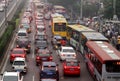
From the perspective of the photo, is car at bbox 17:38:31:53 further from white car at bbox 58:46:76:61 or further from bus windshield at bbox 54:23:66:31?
bus windshield at bbox 54:23:66:31

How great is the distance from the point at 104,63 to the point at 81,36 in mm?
17622

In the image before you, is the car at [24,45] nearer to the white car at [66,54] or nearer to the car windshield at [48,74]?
the white car at [66,54]

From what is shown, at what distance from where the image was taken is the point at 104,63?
3209cm

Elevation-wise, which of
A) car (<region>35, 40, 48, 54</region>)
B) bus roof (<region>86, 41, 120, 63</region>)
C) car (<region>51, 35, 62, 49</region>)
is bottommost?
car (<region>51, 35, 62, 49</region>)

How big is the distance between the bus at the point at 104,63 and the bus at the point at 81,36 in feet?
17.0

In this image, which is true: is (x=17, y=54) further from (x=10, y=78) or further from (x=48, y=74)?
(x=10, y=78)

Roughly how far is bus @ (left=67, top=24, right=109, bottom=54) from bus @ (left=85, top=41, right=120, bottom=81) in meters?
5.19

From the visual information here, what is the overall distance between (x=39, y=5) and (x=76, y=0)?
8.59 m

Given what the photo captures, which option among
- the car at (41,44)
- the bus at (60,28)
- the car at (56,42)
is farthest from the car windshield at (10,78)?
the bus at (60,28)

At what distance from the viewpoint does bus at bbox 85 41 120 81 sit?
105 feet

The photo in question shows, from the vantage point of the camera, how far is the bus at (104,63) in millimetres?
32062

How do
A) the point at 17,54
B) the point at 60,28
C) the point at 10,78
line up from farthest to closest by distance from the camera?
1. the point at 60,28
2. the point at 17,54
3. the point at 10,78

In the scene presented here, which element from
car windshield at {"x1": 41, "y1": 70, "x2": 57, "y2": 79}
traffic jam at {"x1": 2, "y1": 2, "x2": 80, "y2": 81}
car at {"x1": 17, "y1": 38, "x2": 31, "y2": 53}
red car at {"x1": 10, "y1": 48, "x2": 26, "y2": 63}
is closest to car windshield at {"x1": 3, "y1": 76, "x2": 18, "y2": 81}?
traffic jam at {"x1": 2, "y1": 2, "x2": 80, "y2": 81}

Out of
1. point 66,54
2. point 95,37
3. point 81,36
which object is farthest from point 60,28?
point 95,37
